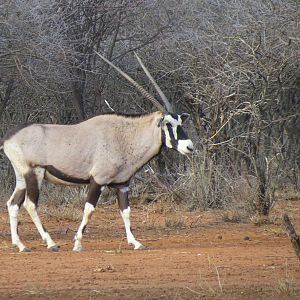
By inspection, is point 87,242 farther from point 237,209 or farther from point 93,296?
point 93,296

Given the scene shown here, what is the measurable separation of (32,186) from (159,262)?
2343mm

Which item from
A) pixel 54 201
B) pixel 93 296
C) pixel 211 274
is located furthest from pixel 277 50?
pixel 93 296

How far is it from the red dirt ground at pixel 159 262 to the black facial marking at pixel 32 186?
68 cm

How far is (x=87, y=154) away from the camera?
41.3 feet

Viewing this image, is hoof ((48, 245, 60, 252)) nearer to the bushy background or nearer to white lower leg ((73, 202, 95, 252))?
white lower leg ((73, 202, 95, 252))

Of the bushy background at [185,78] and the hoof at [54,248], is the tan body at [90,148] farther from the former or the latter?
the bushy background at [185,78]

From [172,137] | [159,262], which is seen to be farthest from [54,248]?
[172,137]

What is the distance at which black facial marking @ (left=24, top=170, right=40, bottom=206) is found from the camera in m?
12.4

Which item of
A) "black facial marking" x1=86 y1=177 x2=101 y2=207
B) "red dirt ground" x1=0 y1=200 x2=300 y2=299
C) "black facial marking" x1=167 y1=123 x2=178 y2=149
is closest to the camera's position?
"red dirt ground" x1=0 y1=200 x2=300 y2=299

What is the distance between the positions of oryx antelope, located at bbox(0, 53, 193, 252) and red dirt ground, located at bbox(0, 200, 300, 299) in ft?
1.81

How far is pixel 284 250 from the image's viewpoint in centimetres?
1227

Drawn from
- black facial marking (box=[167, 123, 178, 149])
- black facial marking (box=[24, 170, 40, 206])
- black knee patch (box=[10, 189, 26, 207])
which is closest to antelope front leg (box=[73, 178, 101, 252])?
black facial marking (box=[24, 170, 40, 206])

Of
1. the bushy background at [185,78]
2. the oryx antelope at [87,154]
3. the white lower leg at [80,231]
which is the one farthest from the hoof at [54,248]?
the bushy background at [185,78]

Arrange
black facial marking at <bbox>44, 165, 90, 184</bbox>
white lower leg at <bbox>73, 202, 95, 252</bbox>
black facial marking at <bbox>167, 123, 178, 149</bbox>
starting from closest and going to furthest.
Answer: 1. white lower leg at <bbox>73, 202, 95, 252</bbox>
2. black facial marking at <bbox>44, 165, 90, 184</bbox>
3. black facial marking at <bbox>167, 123, 178, 149</bbox>
